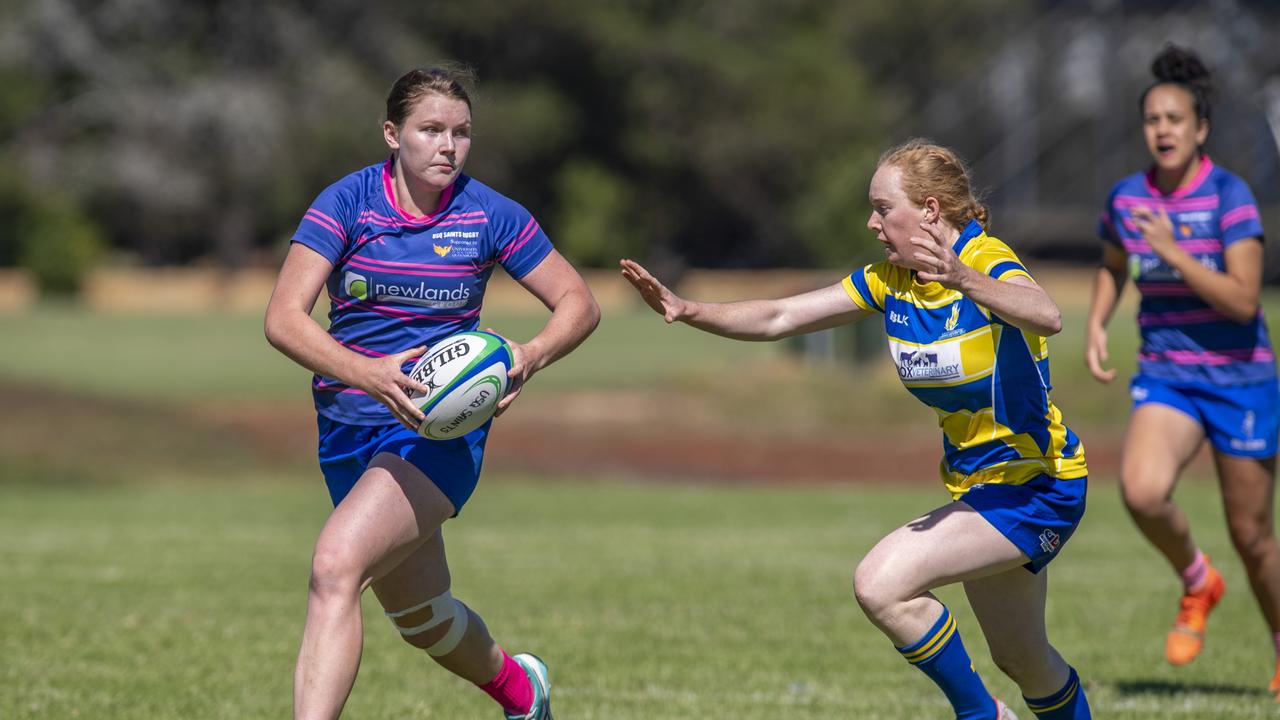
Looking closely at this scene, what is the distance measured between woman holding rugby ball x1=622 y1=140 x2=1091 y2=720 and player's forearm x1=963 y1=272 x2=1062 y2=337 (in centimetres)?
8

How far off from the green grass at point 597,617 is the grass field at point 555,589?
26 mm

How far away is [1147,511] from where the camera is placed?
694 centimetres

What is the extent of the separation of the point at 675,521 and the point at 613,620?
5316mm

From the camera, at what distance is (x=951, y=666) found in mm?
5090

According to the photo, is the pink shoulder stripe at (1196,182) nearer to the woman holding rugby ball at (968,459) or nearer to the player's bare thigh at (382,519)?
the woman holding rugby ball at (968,459)

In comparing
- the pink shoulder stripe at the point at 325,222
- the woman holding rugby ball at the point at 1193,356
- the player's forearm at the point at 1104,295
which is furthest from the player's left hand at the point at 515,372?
the player's forearm at the point at 1104,295

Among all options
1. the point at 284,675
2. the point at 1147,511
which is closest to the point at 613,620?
the point at 284,675

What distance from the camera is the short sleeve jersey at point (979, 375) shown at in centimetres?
506

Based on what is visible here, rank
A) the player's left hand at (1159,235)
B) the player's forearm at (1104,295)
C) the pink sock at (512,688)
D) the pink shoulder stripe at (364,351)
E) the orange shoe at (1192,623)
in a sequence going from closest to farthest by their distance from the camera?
1. the pink shoulder stripe at (364,351)
2. the pink sock at (512,688)
3. the player's left hand at (1159,235)
4. the orange shoe at (1192,623)
5. the player's forearm at (1104,295)

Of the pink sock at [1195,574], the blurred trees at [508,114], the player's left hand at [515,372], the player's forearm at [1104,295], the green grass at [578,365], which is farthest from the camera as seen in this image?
the blurred trees at [508,114]

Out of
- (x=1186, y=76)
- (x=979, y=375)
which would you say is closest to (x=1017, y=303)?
(x=979, y=375)

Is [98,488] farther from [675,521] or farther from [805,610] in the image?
[805,610]

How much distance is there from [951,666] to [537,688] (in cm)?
161

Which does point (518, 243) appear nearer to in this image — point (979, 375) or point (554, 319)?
point (554, 319)
